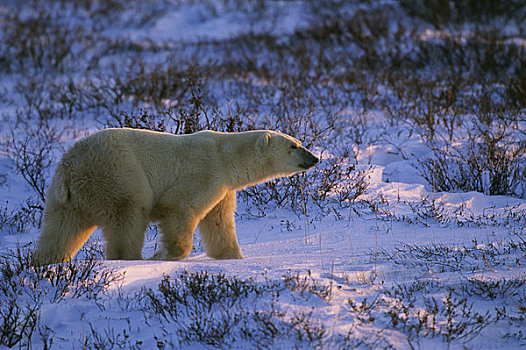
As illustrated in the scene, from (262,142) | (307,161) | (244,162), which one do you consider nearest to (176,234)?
(244,162)

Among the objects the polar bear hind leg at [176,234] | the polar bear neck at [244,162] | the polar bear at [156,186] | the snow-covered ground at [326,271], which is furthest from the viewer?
the polar bear neck at [244,162]

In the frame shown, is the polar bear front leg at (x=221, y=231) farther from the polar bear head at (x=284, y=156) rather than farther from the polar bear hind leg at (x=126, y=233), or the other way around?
the polar bear hind leg at (x=126, y=233)

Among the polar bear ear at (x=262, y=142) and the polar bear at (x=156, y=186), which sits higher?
the polar bear ear at (x=262, y=142)

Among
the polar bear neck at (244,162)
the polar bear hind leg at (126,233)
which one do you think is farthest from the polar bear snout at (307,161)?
the polar bear hind leg at (126,233)

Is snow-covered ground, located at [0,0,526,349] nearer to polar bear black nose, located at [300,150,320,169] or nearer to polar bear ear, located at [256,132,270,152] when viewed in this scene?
polar bear black nose, located at [300,150,320,169]

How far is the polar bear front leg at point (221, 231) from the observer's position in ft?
13.4

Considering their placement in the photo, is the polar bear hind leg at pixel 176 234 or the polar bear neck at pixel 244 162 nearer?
the polar bear hind leg at pixel 176 234

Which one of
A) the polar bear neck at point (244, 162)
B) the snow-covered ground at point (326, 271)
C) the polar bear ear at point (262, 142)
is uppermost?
the polar bear ear at point (262, 142)

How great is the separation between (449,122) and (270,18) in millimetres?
10384

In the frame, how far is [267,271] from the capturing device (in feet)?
10.6

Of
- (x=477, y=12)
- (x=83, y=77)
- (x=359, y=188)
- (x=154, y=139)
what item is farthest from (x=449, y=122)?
(x=477, y=12)

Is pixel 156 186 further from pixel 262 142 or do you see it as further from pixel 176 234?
pixel 262 142

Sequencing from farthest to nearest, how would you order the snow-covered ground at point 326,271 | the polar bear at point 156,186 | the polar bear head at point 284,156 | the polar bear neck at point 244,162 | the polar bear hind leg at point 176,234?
the polar bear head at point 284,156, the polar bear neck at point 244,162, the polar bear hind leg at point 176,234, the polar bear at point 156,186, the snow-covered ground at point 326,271

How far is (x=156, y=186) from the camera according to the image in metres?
3.85
